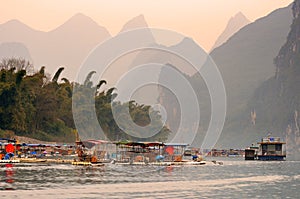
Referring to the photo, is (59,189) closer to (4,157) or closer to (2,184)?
(2,184)

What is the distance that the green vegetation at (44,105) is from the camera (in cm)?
13038

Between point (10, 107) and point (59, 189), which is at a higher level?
point (10, 107)

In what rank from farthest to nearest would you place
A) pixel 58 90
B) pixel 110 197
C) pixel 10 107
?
pixel 58 90 < pixel 10 107 < pixel 110 197

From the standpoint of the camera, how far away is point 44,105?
148 m

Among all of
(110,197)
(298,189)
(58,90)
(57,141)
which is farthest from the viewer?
(58,90)

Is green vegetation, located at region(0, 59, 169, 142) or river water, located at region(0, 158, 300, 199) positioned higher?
green vegetation, located at region(0, 59, 169, 142)

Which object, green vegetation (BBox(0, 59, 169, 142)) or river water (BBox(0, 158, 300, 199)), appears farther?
green vegetation (BBox(0, 59, 169, 142))

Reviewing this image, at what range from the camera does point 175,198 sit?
158ft

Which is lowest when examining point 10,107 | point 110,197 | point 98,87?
point 110,197

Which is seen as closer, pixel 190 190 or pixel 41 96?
pixel 190 190

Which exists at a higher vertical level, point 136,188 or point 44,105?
point 44,105

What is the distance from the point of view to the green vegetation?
130375 mm

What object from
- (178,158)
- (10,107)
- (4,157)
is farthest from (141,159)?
(10,107)

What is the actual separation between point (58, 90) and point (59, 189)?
11207cm
